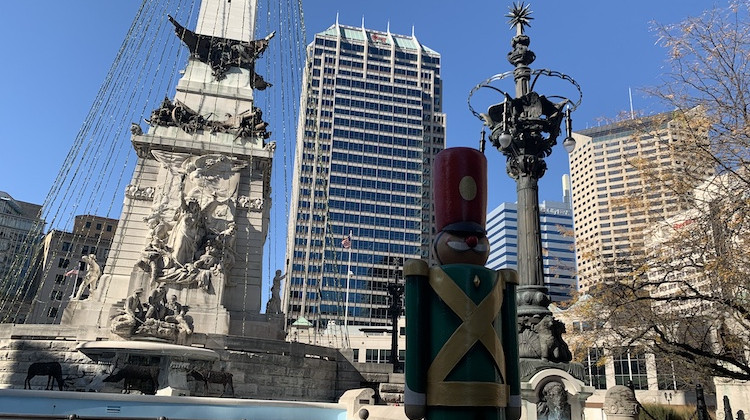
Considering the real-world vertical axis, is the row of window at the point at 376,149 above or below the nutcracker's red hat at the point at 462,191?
above

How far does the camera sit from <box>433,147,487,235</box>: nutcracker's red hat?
4.21 metres

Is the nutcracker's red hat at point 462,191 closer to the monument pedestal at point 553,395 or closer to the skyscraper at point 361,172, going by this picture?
the monument pedestal at point 553,395

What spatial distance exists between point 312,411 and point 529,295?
18.9 ft

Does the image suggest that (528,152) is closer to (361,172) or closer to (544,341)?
(544,341)

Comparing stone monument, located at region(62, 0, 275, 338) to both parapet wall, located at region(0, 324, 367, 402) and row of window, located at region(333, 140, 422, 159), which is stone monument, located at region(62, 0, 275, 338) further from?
row of window, located at region(333, 140, 422, 159)

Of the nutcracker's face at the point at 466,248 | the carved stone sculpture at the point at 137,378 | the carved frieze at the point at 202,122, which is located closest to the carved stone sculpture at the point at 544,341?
the nutcracker's face at the point at 466,248

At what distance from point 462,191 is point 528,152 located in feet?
23.3

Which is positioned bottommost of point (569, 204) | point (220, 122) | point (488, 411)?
point (488, 411)

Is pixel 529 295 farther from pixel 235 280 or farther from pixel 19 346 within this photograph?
pixel 19 346

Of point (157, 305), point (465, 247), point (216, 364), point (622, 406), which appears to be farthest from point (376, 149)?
point (465, 247)

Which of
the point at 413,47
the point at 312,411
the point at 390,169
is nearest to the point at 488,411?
the point at 312,411

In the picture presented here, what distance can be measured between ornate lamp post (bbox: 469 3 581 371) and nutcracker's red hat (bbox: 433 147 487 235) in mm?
5460

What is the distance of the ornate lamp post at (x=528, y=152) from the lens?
9062 millimetres

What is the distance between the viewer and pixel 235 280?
20453 millimetres
